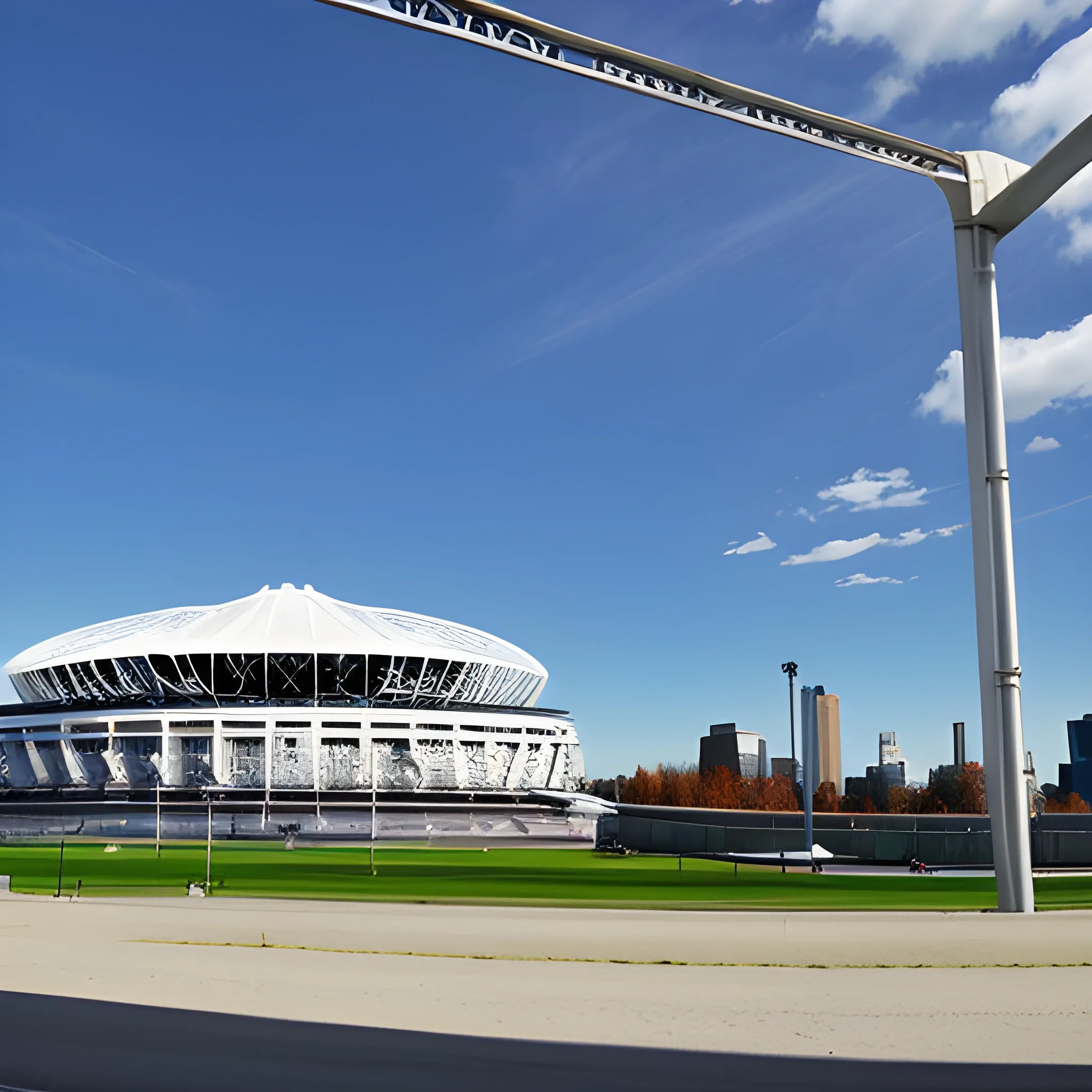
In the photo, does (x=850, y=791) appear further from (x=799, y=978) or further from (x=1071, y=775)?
(x=799, y=978)

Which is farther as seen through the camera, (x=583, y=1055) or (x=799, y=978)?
(x=799, y=978)

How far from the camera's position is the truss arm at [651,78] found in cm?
1504

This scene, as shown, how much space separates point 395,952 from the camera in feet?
41.4

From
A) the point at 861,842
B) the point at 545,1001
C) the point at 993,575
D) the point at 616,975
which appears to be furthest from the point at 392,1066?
the point at 861,842

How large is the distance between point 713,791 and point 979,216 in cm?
10531

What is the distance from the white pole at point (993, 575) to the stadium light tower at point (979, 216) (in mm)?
17

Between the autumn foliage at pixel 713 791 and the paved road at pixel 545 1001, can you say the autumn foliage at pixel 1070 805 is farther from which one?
the paved road at pixel 545 1001

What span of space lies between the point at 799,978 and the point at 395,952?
4671 millimetres

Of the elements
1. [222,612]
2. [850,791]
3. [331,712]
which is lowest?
[850,791]

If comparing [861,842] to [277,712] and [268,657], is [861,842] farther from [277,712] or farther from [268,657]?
[268,657]

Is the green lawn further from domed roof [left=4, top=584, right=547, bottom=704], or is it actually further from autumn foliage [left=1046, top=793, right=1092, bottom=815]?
autumn foliage [left=1046, top=793, right=1092, bottom=815]

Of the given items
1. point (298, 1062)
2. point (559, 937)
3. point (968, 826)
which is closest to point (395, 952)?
point (559, 937)

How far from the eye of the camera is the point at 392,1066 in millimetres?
6625

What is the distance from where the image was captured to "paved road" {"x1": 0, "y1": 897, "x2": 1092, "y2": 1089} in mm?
6621
